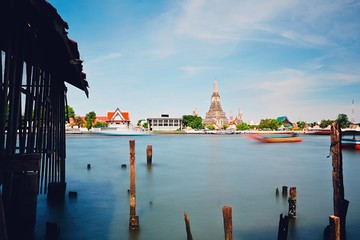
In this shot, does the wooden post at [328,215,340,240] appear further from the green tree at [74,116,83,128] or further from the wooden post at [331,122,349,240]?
the green tree at [74,116,83,128]

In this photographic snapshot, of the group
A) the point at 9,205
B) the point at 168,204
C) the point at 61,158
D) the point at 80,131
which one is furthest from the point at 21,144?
the point at 80,131

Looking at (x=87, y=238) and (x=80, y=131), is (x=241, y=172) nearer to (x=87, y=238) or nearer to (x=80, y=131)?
(x=87, y=238)

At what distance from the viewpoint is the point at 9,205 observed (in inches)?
239

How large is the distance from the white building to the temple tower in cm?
3858

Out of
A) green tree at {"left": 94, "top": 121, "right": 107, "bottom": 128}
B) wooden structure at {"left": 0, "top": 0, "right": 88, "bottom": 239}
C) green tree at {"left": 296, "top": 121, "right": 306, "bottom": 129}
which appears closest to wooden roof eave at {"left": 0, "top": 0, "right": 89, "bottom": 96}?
wooden structure at {"left": 0, "top": 0, "right": 88, "bottom": 239}

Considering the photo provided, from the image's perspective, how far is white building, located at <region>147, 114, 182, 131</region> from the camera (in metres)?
141

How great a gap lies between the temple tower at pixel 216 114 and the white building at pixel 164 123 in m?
38.6

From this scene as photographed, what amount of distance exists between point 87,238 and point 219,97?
181765mm

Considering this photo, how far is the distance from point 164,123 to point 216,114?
4688 centimetres

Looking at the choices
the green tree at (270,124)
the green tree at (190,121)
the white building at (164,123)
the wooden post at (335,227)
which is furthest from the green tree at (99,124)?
the wooden post at (335,227)

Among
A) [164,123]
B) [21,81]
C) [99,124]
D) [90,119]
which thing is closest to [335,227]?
[21,81]

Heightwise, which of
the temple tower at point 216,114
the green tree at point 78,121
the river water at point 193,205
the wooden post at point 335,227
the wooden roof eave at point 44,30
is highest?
the temple tower at point 216,114

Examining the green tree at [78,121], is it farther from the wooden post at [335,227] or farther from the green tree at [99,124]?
the wooden post at [335,227]

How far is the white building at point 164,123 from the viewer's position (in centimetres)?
14062
